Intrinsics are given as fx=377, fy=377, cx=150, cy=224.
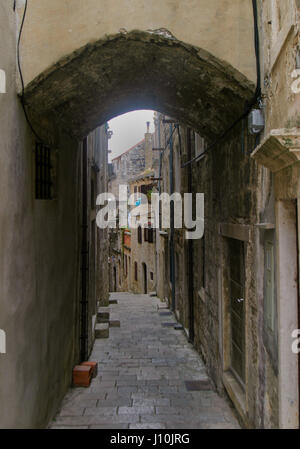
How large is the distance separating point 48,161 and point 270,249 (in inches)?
120

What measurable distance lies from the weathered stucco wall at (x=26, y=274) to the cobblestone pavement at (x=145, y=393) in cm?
54

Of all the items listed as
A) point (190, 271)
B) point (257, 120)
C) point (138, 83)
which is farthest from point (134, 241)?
point (257, 120)

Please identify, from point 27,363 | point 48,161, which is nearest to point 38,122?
point 48,161

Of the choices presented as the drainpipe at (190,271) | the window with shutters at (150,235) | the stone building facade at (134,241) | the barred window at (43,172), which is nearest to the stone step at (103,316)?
the drainpipe at (190,271)

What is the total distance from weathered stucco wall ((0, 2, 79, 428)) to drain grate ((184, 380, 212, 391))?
212 centimetres

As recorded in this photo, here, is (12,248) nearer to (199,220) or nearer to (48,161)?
(48,161)

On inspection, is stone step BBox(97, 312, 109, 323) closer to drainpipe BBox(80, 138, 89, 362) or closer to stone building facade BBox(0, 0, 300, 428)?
drainpipe BBox(80, 138, 89, 362)

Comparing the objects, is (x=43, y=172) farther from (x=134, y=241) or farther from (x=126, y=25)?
(x=134, y=241)

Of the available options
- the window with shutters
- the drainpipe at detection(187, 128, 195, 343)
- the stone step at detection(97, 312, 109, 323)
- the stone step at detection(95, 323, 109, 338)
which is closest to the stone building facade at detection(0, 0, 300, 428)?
the drainpipe at detection(187, 128, 195, 343)

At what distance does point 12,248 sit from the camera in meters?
3.56

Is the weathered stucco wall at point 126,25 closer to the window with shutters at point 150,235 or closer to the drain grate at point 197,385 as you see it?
the drain grate at point 197,385

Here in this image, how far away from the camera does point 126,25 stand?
3.88m

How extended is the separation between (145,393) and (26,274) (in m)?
3.37

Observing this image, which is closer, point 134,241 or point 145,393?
point 145,393
